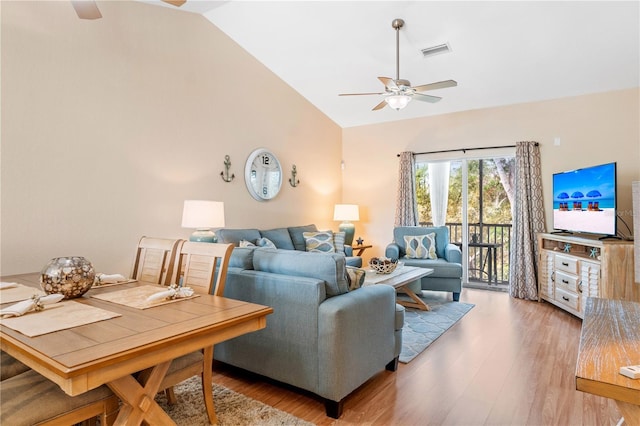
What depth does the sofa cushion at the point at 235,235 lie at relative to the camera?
411cm

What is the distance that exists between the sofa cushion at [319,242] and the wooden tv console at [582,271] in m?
2.78

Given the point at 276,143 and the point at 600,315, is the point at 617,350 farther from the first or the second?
the point at 276,143

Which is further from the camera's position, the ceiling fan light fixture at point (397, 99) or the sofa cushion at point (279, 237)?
the sofa cushion at point (279, 237)

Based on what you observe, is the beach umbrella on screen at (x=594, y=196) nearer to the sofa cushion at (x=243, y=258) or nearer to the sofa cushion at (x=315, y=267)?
the sofa cushion at (x=315, y=267)

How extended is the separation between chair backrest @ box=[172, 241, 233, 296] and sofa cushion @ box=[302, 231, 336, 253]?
9.63 feet

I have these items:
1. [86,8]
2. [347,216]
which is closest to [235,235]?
[347,216]

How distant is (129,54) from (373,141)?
407 centimetres

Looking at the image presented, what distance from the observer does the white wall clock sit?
15.8 ft

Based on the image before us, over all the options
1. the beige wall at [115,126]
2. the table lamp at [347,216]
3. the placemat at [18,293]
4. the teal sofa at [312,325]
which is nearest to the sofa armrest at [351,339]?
the teal sofa at [312,325]

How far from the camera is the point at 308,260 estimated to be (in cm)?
228

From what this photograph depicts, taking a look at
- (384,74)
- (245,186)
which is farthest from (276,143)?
(384,74)

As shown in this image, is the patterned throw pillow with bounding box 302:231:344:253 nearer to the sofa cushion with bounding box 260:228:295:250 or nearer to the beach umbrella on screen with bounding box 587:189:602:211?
the sofa cushion with bounding box 260:228:295:250

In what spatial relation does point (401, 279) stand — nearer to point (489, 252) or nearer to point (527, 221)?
point (527, 221)

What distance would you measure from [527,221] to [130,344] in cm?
510
